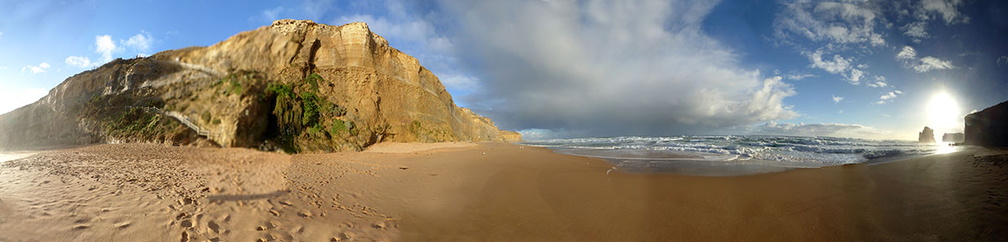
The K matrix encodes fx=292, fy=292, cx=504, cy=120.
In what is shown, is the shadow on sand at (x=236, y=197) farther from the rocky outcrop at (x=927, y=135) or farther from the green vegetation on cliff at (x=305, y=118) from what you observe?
the rocky outcrop at (x=927, y=135)

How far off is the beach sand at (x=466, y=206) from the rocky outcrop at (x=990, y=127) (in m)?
6.23

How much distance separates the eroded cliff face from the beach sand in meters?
3.78

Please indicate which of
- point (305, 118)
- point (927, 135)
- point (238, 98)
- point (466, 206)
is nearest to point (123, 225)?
point (466, 206)

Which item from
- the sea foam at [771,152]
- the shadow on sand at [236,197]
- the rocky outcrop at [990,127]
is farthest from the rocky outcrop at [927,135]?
the shadow on sand at [236,197]

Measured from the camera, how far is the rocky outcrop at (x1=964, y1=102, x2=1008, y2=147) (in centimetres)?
762

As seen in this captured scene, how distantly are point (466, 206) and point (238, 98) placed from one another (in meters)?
7.92

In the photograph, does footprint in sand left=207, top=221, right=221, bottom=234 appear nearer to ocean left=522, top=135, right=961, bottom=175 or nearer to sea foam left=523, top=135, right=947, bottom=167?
ocean left=522, top=135, right=961, bottom=175

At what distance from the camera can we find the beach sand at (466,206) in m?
2.27

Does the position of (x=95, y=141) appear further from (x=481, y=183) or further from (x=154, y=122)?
(x=481, y=183)

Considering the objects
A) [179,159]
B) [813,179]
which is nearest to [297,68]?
[179,159]

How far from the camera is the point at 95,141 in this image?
267 inches

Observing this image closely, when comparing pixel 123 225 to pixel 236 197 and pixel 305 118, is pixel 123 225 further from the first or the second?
pixel 305 118

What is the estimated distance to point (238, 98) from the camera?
7801 millimetres

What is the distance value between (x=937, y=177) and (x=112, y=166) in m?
10.6
